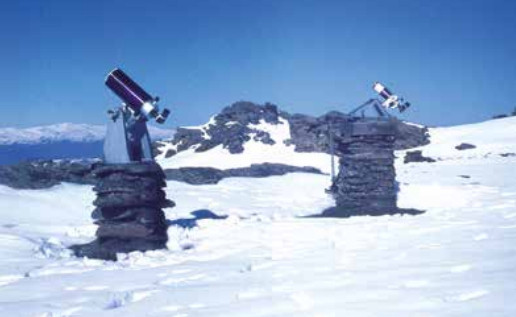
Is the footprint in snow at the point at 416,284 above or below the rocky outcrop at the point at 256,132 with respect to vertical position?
below

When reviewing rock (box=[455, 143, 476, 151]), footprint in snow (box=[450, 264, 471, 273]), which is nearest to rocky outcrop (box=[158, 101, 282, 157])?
rock (box=[455, 143, 476, 151])

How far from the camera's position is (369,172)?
1620 centimetres

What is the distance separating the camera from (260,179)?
22.1m

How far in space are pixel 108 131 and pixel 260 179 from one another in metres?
10.9

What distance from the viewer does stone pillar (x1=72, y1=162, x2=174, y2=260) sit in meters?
11.2

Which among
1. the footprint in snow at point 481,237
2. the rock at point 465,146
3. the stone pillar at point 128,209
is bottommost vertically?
the footprint in snow at point 481,237

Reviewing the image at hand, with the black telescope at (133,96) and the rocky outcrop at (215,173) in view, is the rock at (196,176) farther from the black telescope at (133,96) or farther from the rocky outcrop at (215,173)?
the black telescope at (133,96)

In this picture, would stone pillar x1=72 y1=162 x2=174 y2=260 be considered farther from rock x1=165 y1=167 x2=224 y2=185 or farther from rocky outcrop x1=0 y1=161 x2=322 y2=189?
rock x1=165 y1=167 x2=224 y2=185

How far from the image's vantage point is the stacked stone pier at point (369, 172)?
16.1m

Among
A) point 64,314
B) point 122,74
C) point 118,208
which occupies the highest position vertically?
point 122,74

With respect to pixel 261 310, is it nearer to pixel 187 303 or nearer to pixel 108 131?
pixel 187 303

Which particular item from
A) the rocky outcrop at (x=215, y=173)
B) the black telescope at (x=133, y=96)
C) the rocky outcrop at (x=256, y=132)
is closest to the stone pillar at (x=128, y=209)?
the black telescope at (x=133, y=96)

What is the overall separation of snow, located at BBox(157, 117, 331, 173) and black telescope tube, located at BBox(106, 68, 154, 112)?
20.1m

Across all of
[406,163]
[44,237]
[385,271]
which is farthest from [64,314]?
[406,163]
